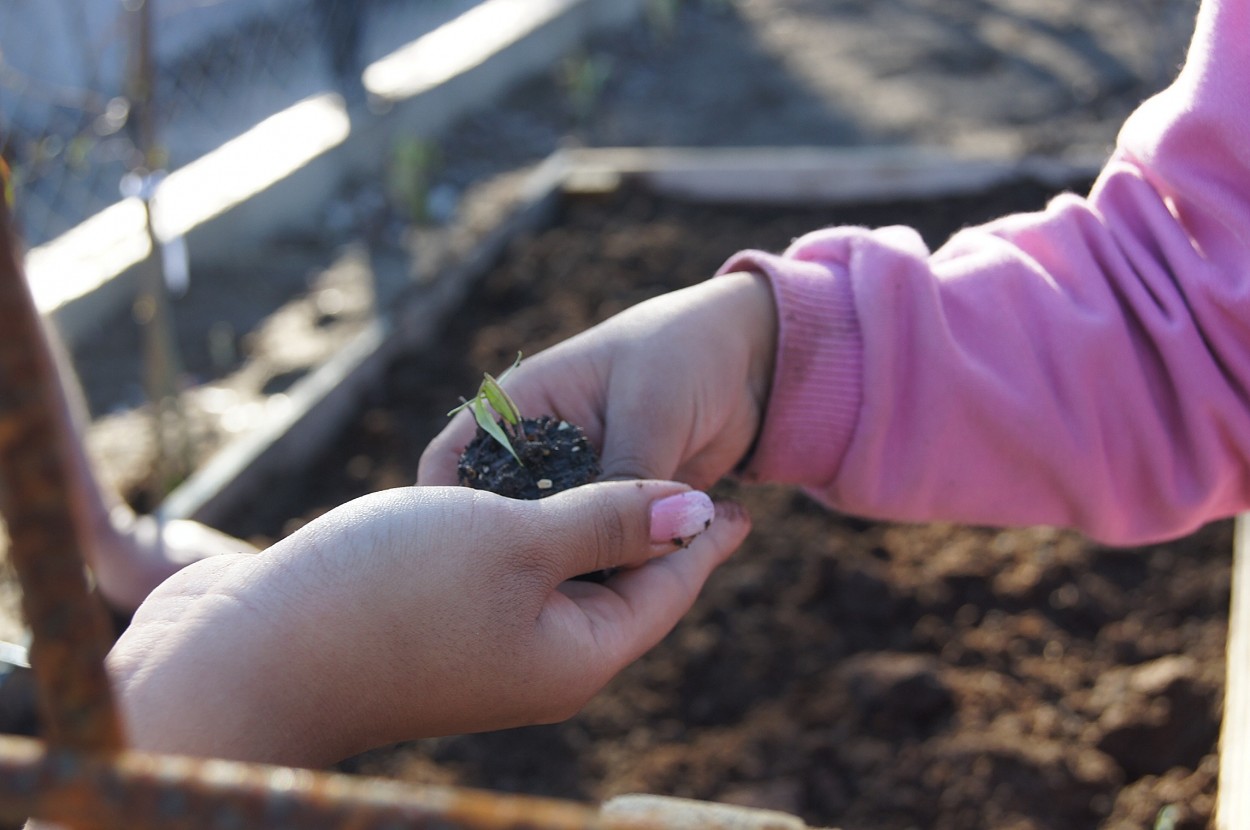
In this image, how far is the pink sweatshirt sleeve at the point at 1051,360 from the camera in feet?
4.41

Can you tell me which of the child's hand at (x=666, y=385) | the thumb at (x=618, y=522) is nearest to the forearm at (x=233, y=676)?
the thumb at (x=618, y=522)

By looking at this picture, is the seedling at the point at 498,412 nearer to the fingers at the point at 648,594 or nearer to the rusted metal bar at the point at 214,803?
the fingers at the point at 648,594

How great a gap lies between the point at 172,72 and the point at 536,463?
5.49 m

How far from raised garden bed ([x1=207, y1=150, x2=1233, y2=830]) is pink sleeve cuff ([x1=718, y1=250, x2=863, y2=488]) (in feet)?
2.77

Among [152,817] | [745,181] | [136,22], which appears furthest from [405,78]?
[152,817]

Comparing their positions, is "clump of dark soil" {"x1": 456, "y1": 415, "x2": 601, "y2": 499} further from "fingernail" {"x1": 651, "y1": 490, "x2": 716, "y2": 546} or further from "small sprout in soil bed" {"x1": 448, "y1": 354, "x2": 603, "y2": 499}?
"fingernail" {"x1": 651, "y1": 490, "x2": 716, "y2": 546}

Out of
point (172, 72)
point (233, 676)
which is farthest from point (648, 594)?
point (172, 72)

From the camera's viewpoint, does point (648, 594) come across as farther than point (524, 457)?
No

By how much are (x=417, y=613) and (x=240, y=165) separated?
13.6 ft

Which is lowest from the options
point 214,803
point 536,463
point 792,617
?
point 792,617

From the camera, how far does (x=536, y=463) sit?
141 centimetres

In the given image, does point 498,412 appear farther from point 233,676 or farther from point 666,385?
point 233,676

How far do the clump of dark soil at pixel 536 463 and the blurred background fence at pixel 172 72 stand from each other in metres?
3.36

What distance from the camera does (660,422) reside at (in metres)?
1.39
